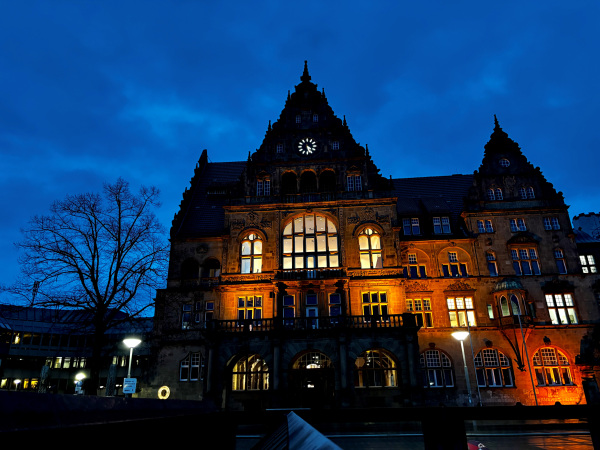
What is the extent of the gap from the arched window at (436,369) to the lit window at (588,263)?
16.7 m

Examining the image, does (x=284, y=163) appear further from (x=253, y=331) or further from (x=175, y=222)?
(x=253, y=331)

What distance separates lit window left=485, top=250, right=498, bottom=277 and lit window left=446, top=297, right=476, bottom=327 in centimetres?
346

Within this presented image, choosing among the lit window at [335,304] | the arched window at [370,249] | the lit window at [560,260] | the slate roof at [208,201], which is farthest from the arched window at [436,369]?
the slate roof at [208,201]

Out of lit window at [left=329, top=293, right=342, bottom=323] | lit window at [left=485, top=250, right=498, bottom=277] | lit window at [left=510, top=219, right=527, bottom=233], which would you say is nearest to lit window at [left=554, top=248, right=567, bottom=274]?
lit window at [left=510, top=219, right=527, bottom=233]

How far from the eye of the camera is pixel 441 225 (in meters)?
Result: 40.6

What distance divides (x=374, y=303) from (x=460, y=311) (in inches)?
335

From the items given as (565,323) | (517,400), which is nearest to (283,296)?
(517,400)

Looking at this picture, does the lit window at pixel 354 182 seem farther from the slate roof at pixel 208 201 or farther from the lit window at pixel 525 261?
the lit window at pixel 525 261

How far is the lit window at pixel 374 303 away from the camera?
112ft

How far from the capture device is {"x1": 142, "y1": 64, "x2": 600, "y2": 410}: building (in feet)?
101

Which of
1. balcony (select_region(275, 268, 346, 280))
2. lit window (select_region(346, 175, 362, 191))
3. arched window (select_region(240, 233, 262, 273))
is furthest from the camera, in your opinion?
lit window (select_region(346, 175, 362, 191))

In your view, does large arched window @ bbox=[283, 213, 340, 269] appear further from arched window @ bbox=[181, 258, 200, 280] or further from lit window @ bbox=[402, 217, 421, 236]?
arched window @ bbox=[181, 258, 200, 280]

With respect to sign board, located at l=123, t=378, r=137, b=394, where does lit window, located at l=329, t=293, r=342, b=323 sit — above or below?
above

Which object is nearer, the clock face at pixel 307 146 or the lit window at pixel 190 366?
the lit window at pixel 190 366
